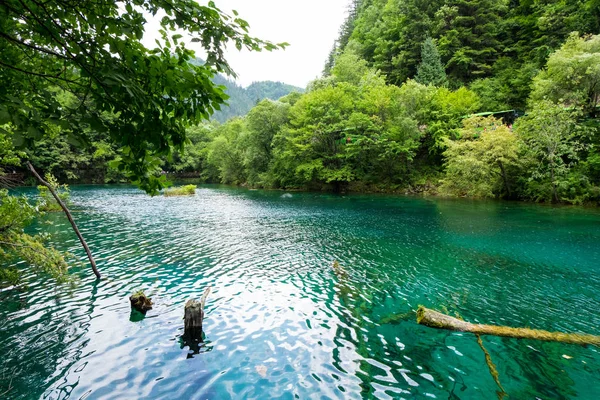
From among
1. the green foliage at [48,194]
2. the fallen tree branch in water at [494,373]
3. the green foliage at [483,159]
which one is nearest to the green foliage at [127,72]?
the fallen tree branch in water at [494,373]

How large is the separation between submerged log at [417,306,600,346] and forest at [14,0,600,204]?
30.6 m

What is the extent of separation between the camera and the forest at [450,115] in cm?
3375

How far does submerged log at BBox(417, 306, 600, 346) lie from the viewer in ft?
26.2

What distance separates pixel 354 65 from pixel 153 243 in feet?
185

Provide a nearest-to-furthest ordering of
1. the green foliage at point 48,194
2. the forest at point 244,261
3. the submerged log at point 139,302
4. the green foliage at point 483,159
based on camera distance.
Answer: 1. the forest at point 244,261
2. the submerged log at point 139,302
3. the green foliage at point 48,194
4. the green foliage at point 483,159

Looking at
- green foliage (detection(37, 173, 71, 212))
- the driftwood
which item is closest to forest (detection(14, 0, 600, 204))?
green foliage (detection(37, 173, 71, 212))

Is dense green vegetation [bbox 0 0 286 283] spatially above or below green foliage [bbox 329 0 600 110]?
below

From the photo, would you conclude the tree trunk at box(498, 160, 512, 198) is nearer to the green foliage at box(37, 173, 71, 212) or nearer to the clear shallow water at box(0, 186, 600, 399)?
the clear shallow water at box(0, 186, 600, 399)

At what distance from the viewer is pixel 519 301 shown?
35.5 feet

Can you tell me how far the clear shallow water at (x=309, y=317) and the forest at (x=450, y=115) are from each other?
56.8 feet

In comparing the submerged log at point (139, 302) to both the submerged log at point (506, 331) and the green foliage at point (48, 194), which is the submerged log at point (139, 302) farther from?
the submerged log at point (506, 331)

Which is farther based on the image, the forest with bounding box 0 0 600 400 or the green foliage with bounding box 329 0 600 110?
the green foliage with bounding box 329 0 600 110

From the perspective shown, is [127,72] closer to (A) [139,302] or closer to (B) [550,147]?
(A) [139,302]

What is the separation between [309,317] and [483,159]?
112ft
